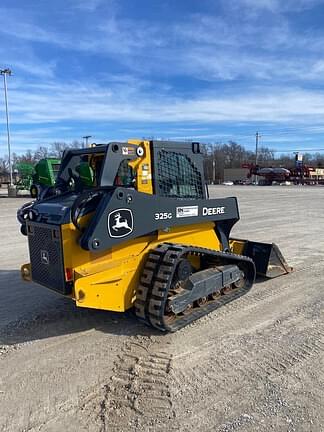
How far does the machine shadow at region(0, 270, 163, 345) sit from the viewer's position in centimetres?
A: 434

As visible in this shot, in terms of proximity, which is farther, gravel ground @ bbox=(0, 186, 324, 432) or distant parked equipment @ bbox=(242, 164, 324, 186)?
distant parked equipment @ bbox=(242, 164, 324, 186)

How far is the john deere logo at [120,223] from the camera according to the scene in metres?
3.86

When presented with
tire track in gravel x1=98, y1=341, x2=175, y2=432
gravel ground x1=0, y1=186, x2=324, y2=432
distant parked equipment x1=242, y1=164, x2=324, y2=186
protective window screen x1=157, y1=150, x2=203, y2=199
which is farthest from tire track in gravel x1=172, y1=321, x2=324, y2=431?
distant parked equipment x1=242, y1=164, x2=324, y2=186

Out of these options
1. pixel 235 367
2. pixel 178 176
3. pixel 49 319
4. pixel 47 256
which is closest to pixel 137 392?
pixel 235 367

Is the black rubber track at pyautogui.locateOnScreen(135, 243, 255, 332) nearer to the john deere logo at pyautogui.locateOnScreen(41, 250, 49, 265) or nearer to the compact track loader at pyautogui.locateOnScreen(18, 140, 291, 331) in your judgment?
the compact track loader at pyautogui.locateOnScreen(18, 140, 291, 331)

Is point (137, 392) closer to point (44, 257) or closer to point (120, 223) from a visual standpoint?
point (120, 223)

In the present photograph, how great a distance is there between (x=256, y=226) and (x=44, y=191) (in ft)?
27.8

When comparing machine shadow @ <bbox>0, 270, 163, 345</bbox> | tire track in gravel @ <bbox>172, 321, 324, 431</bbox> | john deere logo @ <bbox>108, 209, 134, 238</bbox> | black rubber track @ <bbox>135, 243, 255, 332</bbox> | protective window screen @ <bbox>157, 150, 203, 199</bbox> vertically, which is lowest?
tire track in gravel @ <bbox>172, 321, 324, 431</bbox>

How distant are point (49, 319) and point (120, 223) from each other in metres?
1.74

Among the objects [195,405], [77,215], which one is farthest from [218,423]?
[77,215]

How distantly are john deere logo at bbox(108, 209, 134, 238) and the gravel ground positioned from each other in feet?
3.93

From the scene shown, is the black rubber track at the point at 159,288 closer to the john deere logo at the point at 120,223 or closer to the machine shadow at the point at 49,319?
the machine shadow at the point at 49,319

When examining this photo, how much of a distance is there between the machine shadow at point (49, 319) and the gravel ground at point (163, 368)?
13 mm

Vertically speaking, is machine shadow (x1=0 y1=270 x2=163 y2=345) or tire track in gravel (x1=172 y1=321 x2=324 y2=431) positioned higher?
machine shadow (x1=0 y1=270 x2=163 y2=345)
